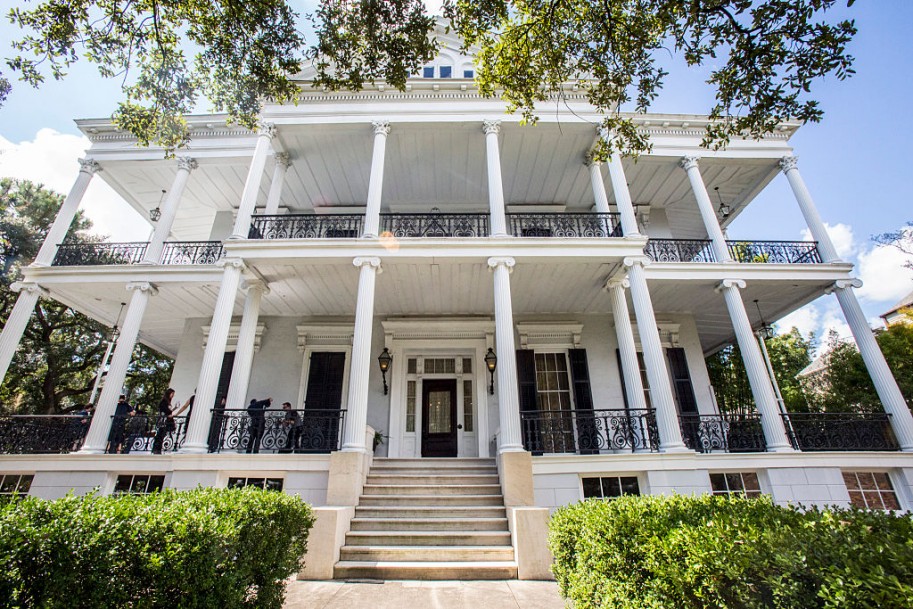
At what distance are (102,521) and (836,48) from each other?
24.3 feet

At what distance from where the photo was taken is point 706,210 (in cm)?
930

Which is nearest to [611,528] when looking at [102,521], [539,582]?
[539,582]

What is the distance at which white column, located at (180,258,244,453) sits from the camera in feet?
22.5

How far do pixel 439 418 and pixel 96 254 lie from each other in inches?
366

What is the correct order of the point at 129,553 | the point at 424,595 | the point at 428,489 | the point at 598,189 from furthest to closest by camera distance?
the point at 598,189
the point at 428,489
the point at 424,595
the point at 129,553

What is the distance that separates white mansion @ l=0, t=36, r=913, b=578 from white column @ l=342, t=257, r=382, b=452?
4cm

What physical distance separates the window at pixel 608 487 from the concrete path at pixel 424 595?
2.45 m

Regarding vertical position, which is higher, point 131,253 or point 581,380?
point 131,253

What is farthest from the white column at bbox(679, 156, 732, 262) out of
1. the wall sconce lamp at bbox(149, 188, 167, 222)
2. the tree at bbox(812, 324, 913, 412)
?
the wall sconce lamp at bbox(149, 188, 167, 222)

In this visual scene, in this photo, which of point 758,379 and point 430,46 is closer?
point 430,46

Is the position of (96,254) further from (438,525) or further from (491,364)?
(438,525)

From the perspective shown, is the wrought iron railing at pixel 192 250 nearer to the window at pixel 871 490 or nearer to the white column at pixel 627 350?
the white column at pixel 627 350

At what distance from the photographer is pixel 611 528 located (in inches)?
119

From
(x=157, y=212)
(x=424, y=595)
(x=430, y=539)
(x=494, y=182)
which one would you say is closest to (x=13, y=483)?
(x=157, y=212)
